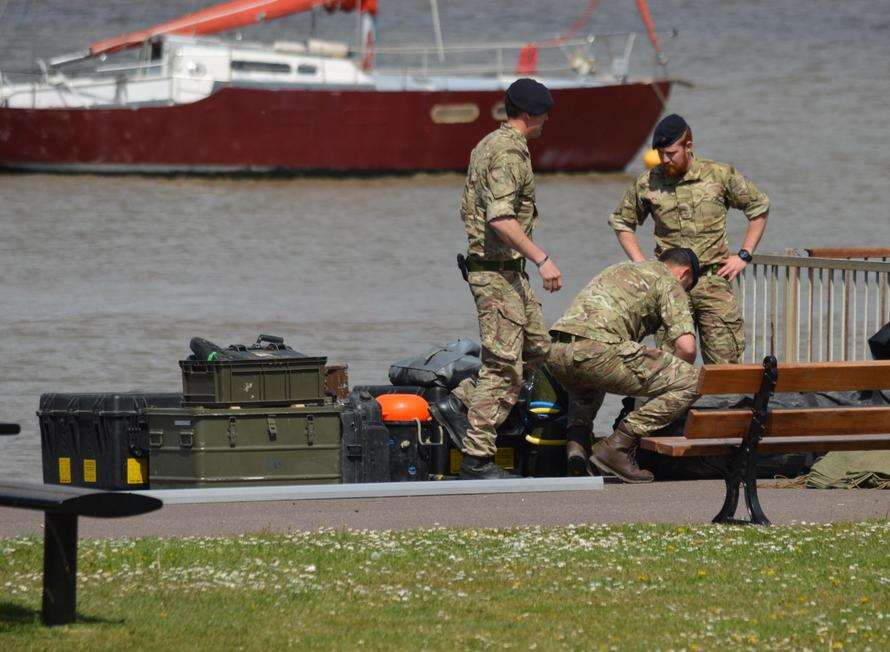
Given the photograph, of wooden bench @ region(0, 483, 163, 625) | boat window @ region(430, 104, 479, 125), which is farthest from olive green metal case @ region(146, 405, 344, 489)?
boat window @ region(430, 104, 479, 125)

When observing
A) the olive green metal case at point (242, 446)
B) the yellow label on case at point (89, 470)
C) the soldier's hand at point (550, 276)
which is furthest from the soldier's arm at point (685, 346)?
the yellow label on case at point (89, 470)

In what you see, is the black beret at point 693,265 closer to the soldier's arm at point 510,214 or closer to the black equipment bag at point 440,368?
the soldier's arm at point 510,214

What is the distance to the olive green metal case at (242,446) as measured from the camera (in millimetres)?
7914

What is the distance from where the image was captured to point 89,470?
26.9 ft

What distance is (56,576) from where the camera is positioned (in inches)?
207

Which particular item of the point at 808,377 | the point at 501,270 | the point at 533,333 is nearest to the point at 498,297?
the point at 501,270

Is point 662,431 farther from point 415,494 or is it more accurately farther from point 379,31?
point 379,31

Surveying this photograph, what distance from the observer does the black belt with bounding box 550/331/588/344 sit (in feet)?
26.2

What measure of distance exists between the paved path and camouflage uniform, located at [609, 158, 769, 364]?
1192mm

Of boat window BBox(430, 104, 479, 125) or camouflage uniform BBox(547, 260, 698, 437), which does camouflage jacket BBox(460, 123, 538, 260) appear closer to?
camouflage uniform BBox(547, 260, 698, 437)

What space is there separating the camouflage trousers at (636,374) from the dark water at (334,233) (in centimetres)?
318

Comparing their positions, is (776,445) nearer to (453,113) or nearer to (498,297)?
(498,297)

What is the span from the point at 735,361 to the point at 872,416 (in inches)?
69.2

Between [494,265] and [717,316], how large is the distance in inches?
54.3
